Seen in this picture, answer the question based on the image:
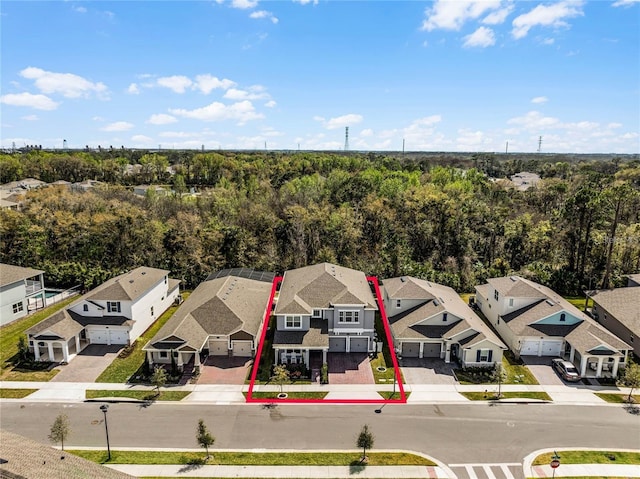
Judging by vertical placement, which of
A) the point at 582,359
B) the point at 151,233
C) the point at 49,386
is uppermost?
the point at 151,233

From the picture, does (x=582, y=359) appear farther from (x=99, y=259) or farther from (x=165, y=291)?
(x=99, y=259)

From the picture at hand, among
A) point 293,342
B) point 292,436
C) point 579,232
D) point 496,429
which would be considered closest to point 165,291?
point 293,342

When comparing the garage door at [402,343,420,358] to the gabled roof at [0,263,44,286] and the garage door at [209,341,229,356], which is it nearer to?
the garage door at [209,341,229,356]

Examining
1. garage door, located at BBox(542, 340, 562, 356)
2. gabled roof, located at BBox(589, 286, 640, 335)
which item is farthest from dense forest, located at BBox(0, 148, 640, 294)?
garage door, located at BBox(542, 340, 562, 356)

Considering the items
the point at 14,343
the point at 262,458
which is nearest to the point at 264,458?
the point at 262,458

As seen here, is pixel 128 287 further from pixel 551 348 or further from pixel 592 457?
pixel 551 348

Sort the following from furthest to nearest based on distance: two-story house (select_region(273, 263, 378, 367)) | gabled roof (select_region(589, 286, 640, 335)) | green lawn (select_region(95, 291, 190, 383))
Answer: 1. gabled roof (select_region(589, 286, 640, 335))
2. two-story house (select_region(273, 263, 378, 367))
3. green lawn (select_region(95, 291, 190, 383))
